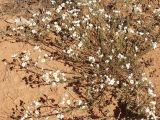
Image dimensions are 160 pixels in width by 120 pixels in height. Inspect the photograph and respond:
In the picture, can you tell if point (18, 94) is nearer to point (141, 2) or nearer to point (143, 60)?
point (143, 60)

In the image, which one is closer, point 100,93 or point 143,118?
point 143,118

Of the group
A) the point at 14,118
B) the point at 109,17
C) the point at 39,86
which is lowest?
the point at 14,118

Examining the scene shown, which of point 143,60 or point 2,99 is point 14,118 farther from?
point 143,60

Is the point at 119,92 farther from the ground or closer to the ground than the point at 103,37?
closer to the ground

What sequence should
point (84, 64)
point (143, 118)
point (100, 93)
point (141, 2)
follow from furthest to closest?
point (141, 2) < point (84, 64) < point (100, 93) < point (143, 118)

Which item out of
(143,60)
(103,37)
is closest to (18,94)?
(103,37)

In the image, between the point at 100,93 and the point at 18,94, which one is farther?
the point at 18,94

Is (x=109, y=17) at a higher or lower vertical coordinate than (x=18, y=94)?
higher

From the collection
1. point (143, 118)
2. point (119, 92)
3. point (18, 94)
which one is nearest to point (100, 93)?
point (119, 92)

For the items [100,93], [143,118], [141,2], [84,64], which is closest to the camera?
[143,118]

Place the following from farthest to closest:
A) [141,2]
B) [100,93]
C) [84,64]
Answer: [141,2] → [84,64] → [100,93]
